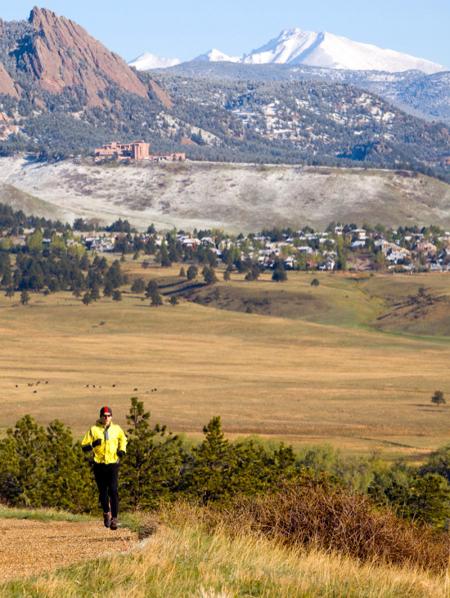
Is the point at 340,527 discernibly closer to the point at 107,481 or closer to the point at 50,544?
the point at 107,481

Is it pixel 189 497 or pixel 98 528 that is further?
pixel 189 497

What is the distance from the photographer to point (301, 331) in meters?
190

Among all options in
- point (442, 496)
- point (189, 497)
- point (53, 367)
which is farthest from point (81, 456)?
point (53, 367)

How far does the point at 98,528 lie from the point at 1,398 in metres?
89.6

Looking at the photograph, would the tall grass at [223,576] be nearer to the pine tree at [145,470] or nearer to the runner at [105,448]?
the runner at [105,448]

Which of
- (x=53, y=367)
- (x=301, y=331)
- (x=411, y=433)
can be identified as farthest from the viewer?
(x=301, y=331)

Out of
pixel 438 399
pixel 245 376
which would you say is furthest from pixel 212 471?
pixel 245 376

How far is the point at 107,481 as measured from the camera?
2572cm

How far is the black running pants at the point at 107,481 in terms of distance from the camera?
25562mm

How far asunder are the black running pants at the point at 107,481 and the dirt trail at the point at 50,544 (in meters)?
0.71

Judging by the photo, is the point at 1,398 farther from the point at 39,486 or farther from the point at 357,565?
the point at 357,565

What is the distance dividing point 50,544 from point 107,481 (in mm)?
1877

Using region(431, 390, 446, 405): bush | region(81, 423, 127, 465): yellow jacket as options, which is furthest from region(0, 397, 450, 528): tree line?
region(431, 390, 446, 405): bush

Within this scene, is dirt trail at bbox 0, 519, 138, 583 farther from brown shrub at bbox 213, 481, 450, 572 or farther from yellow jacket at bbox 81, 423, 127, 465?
brown shrub at bbox 213, 481, 450, 572
